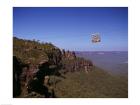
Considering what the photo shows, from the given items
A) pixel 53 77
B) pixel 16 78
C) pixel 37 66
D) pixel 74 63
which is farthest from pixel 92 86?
pixel 16 78

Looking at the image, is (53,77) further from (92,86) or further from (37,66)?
(92,86)

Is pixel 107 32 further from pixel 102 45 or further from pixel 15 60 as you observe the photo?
pixel 15 60

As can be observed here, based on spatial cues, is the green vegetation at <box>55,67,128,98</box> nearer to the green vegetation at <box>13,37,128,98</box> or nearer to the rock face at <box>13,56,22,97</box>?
the green vegetation at <box>13,37,128,98</box>

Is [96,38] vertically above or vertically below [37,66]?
above

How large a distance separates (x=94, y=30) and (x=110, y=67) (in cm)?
46

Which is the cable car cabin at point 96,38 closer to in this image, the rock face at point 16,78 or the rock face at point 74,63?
the rock face at point 74,63

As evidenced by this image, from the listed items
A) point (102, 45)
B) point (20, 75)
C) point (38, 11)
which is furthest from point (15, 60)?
point (102, 45)

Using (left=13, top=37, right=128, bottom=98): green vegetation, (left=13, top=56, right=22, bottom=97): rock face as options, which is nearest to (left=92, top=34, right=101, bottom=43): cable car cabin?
(left=13, top=37, right=128, bottom=98): green vegetation

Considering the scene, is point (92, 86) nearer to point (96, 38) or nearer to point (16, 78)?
point (96, 38)

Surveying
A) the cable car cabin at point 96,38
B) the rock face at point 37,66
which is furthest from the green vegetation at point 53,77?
the cable car cabin at point 96,38

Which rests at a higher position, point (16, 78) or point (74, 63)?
point (74, 63)

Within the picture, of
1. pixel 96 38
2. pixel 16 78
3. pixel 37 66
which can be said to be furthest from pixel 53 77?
pixel 96 38

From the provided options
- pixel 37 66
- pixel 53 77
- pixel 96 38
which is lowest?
pixel 53 77

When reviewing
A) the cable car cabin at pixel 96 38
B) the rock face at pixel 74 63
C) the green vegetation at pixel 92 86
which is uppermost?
the cable car cabin at pixel 96 38
